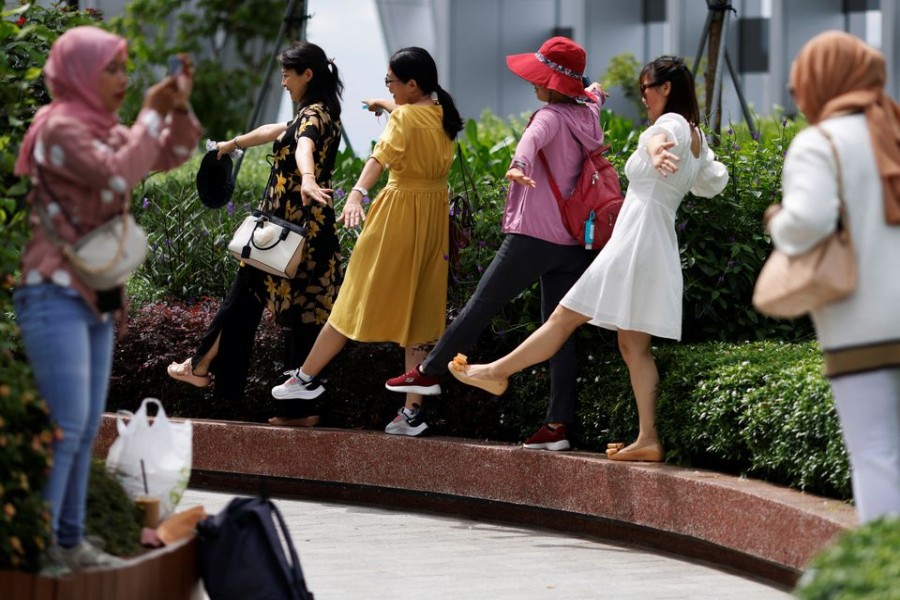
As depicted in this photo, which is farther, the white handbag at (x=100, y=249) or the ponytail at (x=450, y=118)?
the ponytail at (x=450, y=118)

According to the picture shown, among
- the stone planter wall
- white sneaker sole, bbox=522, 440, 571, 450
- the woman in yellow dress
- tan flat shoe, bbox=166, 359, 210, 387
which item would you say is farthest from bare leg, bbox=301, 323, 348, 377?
the stone planter wall

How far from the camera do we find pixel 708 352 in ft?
22.1

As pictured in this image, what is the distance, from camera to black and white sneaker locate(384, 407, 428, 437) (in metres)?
7.51

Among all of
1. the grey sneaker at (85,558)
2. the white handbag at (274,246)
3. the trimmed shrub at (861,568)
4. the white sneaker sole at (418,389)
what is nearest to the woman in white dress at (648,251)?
the white sneaker sole at (418,389)

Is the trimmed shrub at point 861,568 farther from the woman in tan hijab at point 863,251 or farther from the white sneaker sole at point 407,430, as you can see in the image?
the white sneaker sole at point 407,430

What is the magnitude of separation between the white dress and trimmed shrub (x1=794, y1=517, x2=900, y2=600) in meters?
2.99

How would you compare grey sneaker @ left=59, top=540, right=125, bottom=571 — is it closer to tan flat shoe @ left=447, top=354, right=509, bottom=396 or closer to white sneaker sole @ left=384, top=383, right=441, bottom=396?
tan flat shoe @ left=447, top=354, right=509, bottom=396

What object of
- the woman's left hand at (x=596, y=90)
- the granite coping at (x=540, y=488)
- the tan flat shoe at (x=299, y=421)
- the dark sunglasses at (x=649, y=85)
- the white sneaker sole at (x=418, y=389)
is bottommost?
the granite coping at (x=540, y=488)

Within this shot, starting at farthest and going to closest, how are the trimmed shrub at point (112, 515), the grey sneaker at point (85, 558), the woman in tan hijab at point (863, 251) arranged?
the trimmed shrub at point (112, 515) < the grey sneaker at point (85, 558) < the woman in tan hijab at point (863, 251)

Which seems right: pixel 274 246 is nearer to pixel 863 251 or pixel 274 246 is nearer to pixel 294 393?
pixel 294 393

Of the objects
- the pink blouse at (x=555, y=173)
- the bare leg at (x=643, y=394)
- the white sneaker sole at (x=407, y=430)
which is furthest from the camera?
the white sneaker sole at (x=407, y=430)

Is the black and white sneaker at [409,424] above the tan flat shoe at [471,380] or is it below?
below

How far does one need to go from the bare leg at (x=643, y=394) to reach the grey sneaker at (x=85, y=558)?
9.44 feet

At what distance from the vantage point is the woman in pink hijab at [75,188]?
13.7ft
